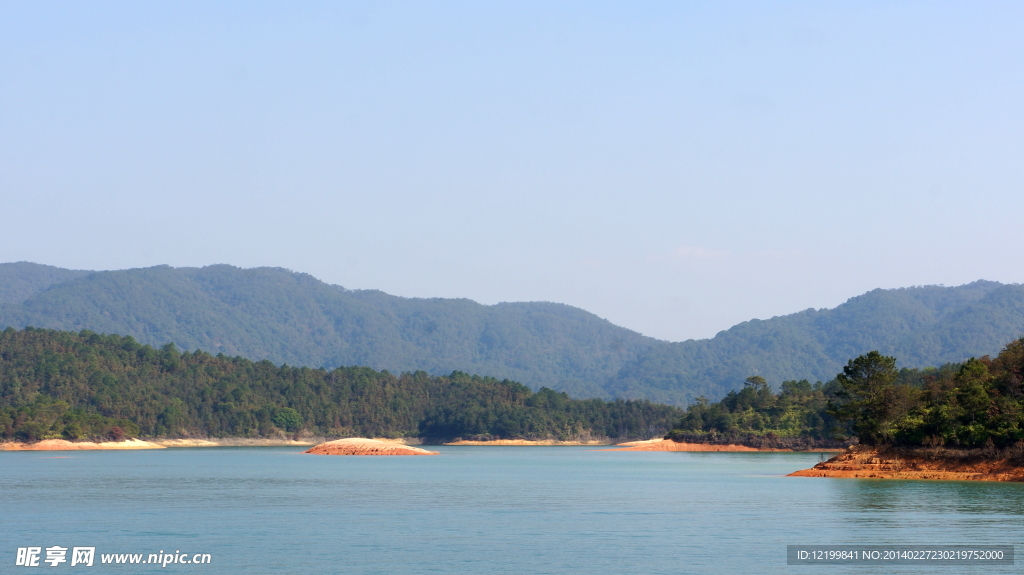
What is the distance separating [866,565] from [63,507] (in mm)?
46323

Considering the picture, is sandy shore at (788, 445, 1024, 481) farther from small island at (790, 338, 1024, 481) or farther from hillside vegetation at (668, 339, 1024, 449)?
hillside vegetation at (668, 339, 1024, 449)

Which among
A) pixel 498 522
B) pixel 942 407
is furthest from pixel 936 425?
pixel 498 522

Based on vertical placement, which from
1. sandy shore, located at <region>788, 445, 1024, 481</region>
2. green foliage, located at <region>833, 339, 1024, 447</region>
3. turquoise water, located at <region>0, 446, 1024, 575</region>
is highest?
green foliage, located at <region>833, 339, 1024, 447</region>

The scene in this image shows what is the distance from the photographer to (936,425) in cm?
8931

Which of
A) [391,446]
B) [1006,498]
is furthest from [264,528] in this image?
[391,446]

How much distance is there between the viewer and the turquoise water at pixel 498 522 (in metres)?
42.0

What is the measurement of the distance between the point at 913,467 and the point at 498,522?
158 ft

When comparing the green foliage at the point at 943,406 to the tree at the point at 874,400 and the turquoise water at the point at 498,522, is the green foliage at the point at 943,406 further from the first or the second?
the turquoise water at the point at 498,522

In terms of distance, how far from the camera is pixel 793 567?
40.7 metres

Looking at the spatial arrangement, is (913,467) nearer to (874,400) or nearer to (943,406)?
(943,406)

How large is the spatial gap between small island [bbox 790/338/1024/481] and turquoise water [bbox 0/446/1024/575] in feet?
11.8

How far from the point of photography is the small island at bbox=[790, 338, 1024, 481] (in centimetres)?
8575

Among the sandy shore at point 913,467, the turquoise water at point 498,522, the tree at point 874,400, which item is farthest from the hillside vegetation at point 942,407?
the turquoise water at point 498,522

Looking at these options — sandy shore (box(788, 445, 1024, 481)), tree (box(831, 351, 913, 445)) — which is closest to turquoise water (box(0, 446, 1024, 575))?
sandy shore (box(788, 445, 1024, 481))
